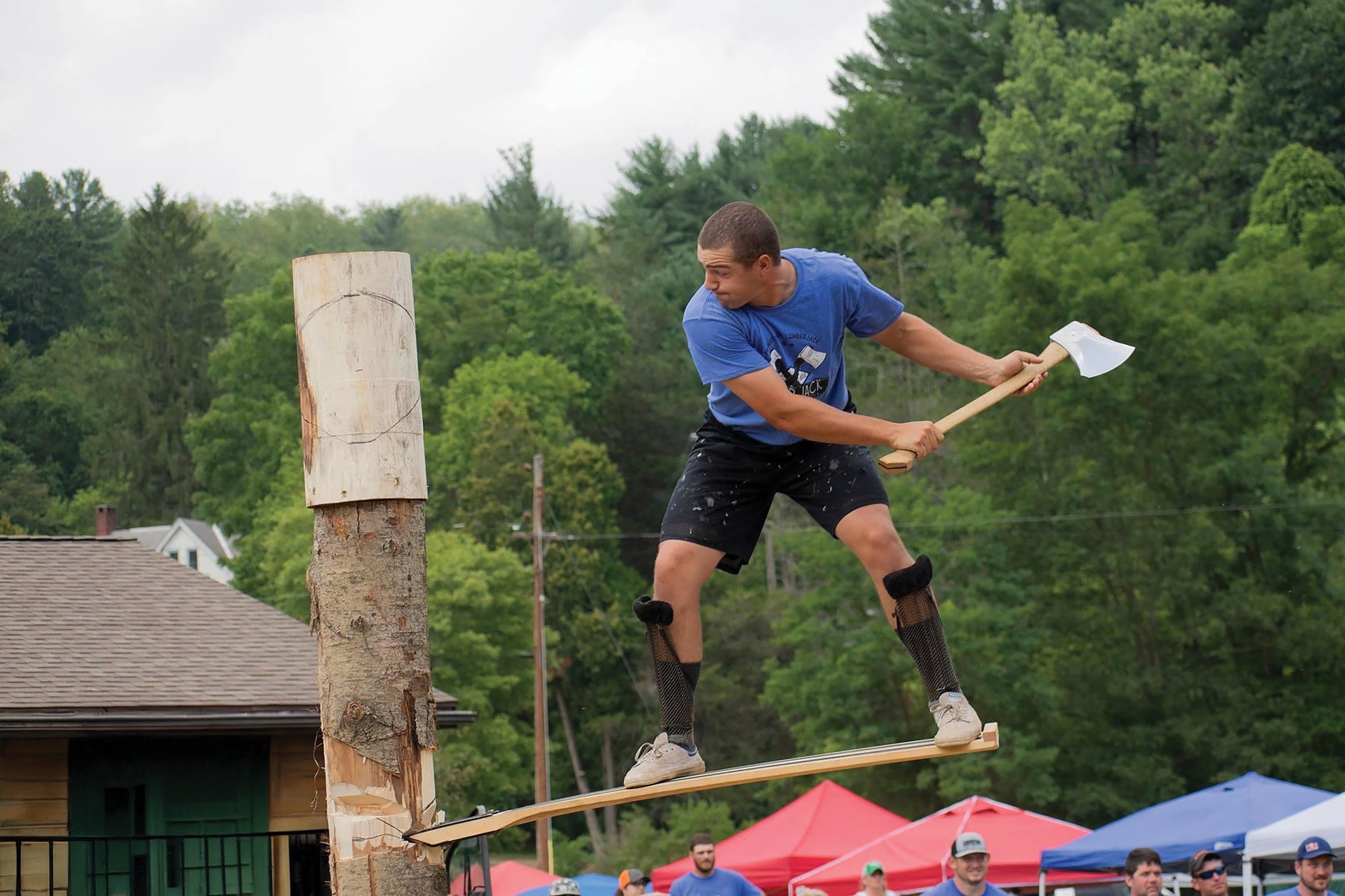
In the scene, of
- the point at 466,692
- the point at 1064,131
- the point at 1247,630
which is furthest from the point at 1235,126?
the point at 466,692

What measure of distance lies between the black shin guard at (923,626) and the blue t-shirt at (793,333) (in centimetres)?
58

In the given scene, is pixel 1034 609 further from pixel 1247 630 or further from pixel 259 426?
pixel 259 426

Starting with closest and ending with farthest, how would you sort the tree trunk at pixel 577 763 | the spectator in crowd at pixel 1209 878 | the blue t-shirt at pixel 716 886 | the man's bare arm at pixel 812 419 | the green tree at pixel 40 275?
the man's bare arm at pixel 812 419 → the spectator in crowd at pixel 1209 878 → the blue t-shirt at pixel 716 886 → the tree trunk at pixel 577 763 → the green tree at pixel 40 275

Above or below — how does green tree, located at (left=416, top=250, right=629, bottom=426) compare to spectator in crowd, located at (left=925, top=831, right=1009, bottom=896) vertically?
above

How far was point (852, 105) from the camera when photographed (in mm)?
53312

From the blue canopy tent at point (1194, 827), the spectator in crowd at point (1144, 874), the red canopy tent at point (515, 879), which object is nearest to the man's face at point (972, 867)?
the spectator in crowd at point (1144, 874)

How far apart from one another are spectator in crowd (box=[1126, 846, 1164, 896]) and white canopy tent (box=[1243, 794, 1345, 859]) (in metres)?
2.61

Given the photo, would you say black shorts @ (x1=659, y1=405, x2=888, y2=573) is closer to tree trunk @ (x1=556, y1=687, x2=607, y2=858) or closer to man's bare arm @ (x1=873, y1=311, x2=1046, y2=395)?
man's bare arm @ (x1=873, y1=311, x2=1046, y2=395)

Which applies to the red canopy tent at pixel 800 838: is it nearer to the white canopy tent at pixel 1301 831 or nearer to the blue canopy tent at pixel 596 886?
the blue canopy tent at pixel 596 886

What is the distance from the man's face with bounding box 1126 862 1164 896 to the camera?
7277 millimetres

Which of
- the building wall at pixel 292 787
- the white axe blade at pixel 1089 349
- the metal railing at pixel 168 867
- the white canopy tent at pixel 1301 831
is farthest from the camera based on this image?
the building wall at pixel 292 787

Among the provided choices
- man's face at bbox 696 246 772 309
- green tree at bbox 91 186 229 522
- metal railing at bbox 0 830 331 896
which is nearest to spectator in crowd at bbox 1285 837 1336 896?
man's face at bbox 696 246 772 309

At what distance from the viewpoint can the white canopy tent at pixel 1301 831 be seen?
9.63m

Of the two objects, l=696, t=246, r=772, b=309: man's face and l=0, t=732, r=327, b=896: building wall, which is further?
l=0, t=732, r=327, b=896: building wall
